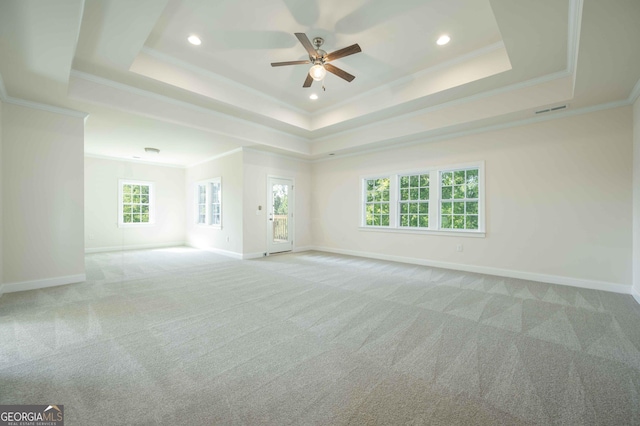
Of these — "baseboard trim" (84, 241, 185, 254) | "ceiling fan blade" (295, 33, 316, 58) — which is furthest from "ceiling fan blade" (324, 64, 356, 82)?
"baseboard trim" (84, 241, 185, 254)

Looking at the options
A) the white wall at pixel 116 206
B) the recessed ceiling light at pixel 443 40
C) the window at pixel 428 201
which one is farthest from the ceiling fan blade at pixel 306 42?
the white wall at pixel 116 206

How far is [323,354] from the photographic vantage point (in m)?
2.09

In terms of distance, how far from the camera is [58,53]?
2660 millimetres

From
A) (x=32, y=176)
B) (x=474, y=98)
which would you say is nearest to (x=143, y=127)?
(x=32, y=176)

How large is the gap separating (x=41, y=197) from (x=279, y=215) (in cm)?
444

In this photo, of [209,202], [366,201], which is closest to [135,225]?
[209,202]

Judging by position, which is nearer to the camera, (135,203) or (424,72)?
(424,72)

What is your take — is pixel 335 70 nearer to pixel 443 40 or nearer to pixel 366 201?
pixel 443 40

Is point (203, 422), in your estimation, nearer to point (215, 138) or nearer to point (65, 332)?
point (65, 332)

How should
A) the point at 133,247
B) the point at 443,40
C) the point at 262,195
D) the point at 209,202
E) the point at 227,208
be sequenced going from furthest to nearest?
the point at 133,247, the point at 209,202, the point at 227,208, the point at 262,195, the point at 443,40

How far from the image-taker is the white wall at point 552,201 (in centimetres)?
371

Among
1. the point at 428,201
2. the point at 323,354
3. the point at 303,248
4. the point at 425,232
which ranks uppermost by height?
the point at 428,201

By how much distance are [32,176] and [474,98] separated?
700 cm

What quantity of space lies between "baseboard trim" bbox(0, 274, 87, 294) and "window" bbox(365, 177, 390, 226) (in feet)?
18.7
